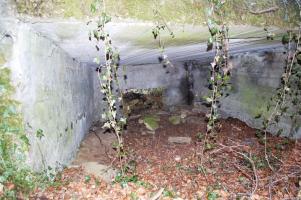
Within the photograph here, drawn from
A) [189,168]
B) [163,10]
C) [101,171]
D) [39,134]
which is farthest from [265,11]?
[101,171]

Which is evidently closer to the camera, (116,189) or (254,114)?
(116,189)

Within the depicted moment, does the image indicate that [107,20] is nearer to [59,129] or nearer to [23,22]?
[23,22]

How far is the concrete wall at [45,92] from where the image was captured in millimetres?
3143

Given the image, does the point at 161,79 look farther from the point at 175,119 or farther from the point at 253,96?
the point at 253,96

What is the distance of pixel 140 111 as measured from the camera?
1107 centimetres

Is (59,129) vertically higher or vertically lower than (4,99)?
lower

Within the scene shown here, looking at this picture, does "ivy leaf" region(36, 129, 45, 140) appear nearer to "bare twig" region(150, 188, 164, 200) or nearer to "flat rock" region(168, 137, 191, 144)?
"bare twig" region(150, 188, 164, 200)

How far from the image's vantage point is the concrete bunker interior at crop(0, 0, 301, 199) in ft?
10.5

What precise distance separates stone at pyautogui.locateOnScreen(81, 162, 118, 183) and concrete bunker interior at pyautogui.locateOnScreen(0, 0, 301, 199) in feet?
0.07

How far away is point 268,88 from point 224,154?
2747mm

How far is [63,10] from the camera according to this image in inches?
116

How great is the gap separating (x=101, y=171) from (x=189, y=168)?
181cm

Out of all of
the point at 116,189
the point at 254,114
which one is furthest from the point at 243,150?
the point at 116,189

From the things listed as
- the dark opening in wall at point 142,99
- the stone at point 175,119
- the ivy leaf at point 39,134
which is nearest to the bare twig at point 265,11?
the ivy leaf at point 39,134
